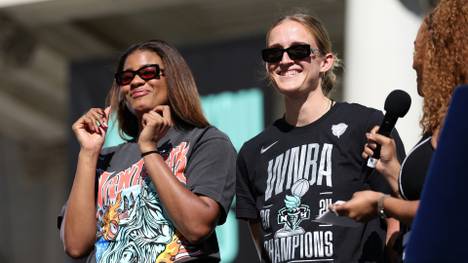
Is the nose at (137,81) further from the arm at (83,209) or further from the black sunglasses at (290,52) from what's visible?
the black sunglasses at (290,52)

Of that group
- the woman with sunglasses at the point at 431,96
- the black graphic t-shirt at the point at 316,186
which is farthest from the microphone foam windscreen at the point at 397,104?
the black graphic t-shirt at the point at 316,186

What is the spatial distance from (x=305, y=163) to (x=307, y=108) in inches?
10.5

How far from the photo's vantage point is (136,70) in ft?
13.2

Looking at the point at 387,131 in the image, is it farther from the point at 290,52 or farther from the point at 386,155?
the point at 290,52

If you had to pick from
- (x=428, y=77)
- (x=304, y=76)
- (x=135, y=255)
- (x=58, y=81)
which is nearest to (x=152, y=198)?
(x=135, y=255)

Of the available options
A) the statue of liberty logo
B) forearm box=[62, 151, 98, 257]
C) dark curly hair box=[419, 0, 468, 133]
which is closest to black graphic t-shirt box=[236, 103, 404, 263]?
the statue of liberty logo

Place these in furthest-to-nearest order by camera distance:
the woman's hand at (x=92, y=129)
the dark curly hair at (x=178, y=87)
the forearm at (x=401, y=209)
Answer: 1. the woman's hand at (x=92, y=129)
2. the dark curly hair at (x=178, y=87)
3. the forearm at (x=401, y=209)

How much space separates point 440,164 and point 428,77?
0.48 metres

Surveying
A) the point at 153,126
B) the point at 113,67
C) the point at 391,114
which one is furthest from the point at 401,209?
the point at 113,67

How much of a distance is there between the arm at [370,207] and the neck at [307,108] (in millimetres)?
729

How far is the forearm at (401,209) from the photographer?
293 centimetres

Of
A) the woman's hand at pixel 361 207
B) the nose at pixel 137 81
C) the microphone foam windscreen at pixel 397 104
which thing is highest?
the nose at pixel 137 81

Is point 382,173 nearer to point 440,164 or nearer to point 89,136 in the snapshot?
point 440,164

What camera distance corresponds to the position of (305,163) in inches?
142
